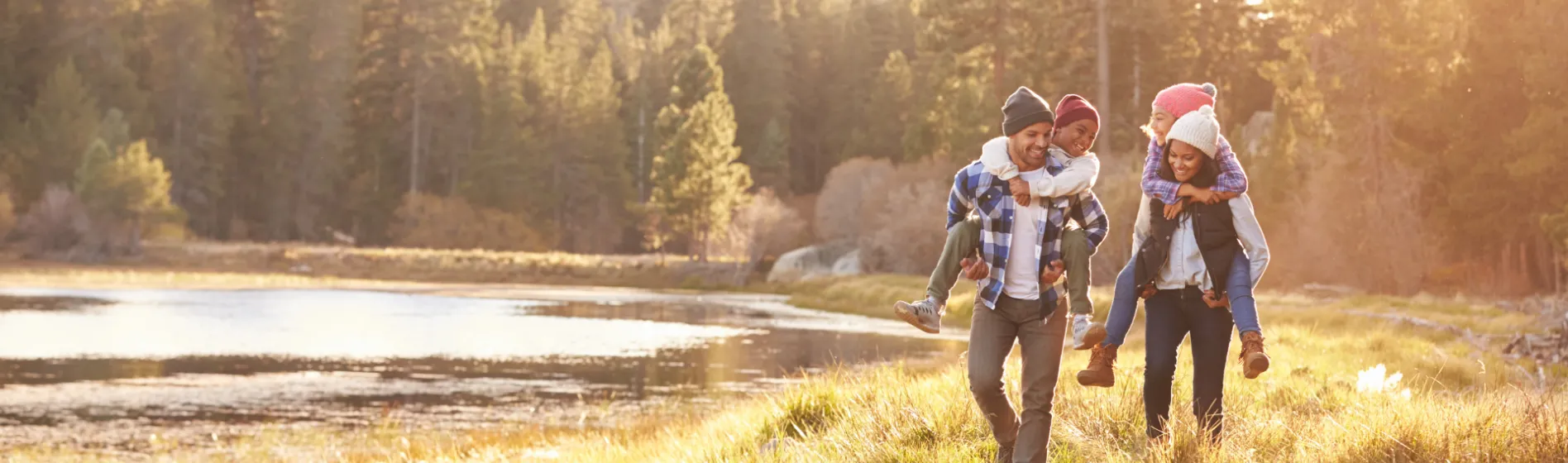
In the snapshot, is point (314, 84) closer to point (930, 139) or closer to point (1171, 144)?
point (930, 139)

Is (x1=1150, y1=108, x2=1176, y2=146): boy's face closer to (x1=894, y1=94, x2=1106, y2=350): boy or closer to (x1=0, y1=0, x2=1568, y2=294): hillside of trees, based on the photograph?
(x1=894, y1=94, x2=1106, y2=350): boy

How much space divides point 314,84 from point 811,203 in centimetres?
2987

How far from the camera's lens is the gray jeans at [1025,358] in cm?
631

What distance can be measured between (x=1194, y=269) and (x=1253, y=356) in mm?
587

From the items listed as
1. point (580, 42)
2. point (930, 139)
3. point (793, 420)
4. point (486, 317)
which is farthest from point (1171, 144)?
point (580, 42)

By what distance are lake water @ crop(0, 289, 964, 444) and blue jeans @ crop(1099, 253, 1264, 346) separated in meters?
3.66

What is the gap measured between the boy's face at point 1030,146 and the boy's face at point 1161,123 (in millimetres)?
948

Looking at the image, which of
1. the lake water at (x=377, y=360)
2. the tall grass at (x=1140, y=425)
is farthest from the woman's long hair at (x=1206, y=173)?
the lake water at (x=377, y=360)

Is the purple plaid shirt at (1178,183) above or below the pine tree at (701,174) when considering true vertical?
below

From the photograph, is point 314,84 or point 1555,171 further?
point 314,84

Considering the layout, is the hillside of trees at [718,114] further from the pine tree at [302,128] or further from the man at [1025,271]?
the man at [1025,271]

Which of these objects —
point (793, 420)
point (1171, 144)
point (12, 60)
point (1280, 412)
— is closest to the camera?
point (1171, 144)

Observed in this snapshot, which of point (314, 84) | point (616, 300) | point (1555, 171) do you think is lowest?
point (616, 300)

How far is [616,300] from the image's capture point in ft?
171
